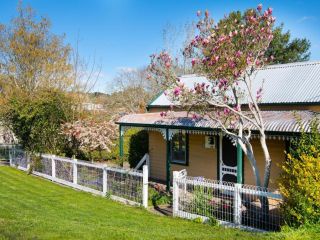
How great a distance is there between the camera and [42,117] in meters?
17.3

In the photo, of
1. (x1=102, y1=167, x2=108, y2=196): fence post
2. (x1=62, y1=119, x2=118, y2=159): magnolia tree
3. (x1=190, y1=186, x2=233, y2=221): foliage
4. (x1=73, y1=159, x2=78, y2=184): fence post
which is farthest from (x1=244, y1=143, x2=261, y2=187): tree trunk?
(x1=62, y1=119, x2=118, y2=159): magnolia tree

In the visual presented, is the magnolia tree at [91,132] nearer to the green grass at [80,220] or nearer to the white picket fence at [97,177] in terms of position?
the white picket fence at [97,177]

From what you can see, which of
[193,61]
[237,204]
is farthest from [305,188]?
[193,61]

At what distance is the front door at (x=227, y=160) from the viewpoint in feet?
44.7

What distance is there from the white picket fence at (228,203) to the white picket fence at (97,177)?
1.53 m

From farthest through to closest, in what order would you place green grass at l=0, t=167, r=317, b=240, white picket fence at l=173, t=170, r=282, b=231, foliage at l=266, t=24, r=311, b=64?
foliage at l=266, t=24, r=311, b=64, white picket fence at l=173, t=170, r=282, b=231, green grass at l=0, t=167, r=317, b=240

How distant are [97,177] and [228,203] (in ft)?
18.9

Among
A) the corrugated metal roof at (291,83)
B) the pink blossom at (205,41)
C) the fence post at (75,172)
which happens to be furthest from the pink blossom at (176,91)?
the fence post at (75,172)

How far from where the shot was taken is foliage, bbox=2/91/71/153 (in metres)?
17.1

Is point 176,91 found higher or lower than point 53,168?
higher

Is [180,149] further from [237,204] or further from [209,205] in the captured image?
[237,204]

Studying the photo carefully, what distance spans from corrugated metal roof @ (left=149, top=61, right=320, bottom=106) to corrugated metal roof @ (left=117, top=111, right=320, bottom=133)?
0.88 m

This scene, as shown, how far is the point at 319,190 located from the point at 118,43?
26.9 meters

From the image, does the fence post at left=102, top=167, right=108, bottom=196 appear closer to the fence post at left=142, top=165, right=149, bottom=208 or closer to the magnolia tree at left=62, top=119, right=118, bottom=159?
the fence post at left=142, top=165, right=149, bottom=208
